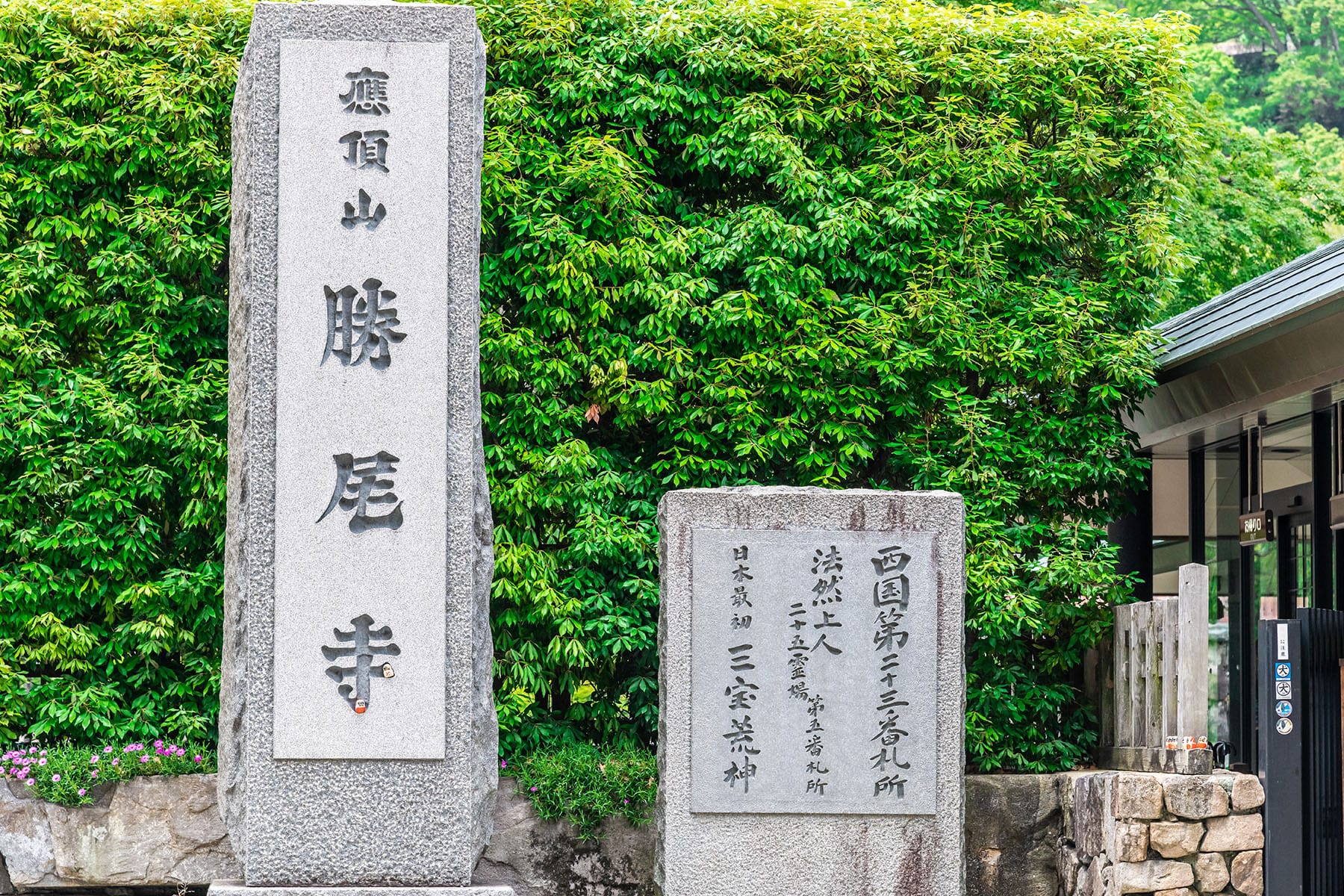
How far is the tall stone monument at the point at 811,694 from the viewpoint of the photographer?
6.17 metres

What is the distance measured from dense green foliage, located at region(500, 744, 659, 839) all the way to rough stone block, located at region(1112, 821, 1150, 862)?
83.2 inches

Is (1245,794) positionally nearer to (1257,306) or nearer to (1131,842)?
(1131,842)

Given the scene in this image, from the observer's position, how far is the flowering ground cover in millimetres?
6750

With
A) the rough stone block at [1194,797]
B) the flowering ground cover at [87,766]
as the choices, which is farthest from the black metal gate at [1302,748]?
the flowering ground cover at [87,766]

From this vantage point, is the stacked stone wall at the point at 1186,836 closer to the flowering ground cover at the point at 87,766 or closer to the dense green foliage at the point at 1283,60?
the flowering ground cover at the point at 87,766

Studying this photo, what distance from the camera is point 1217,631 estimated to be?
48.9ft

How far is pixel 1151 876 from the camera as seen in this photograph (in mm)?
6414

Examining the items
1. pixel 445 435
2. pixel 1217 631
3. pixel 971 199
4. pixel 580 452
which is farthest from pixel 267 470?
pixel 1217 631

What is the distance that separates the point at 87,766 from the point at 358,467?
2.99 meters

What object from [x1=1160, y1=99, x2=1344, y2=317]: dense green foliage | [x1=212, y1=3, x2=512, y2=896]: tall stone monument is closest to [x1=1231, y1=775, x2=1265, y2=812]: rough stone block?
[x1=212, y1=3, x2=512, y2=896]: tall stone monument

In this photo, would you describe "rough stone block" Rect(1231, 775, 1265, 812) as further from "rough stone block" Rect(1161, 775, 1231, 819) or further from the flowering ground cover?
the flowering ground cover

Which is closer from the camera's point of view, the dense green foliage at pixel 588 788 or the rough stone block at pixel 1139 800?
the rough stone block at pixel 1139 800

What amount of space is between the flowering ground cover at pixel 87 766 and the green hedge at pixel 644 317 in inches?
7.9

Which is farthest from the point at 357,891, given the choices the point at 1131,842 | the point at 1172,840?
the point at 1172,840
